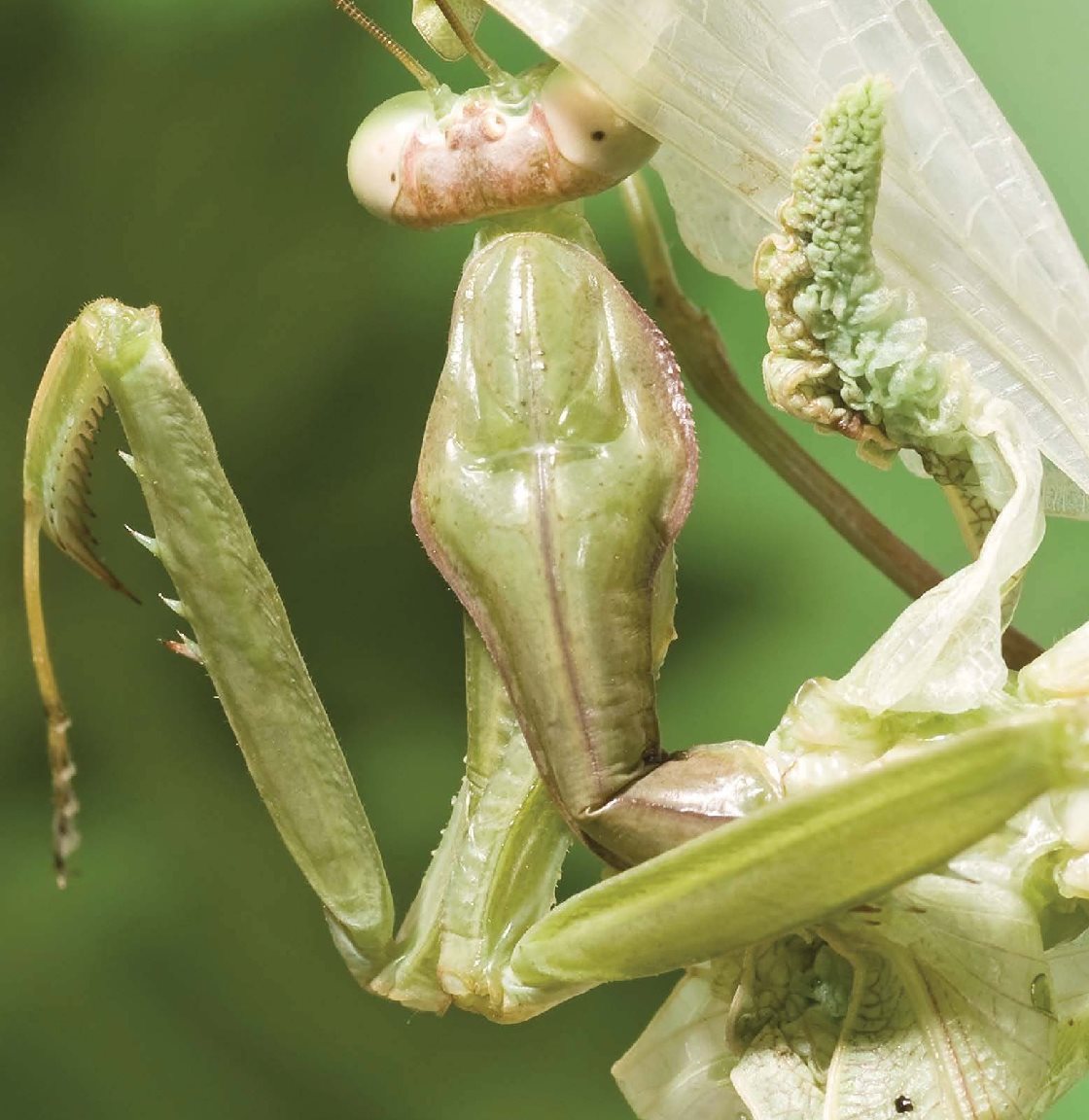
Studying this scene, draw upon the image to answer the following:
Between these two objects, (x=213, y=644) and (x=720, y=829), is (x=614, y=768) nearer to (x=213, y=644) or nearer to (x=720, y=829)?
(x=720, y=829)

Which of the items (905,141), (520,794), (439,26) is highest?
(439,26)

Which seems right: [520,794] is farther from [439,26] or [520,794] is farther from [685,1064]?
[439,26]

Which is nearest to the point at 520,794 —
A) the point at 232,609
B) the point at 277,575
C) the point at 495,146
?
the point at 232,609

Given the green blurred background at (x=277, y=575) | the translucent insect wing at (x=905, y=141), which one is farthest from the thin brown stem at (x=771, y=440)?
the translucent insect wing at (x=905, y=141)

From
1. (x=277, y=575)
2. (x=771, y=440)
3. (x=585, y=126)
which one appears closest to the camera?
(x=585, y=126)

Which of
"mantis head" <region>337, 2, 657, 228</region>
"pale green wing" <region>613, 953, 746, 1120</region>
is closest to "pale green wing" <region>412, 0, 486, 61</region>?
"mantis head" <region>337, 2, 657, 228</region>

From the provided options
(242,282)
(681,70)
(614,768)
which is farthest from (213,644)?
(242,282)

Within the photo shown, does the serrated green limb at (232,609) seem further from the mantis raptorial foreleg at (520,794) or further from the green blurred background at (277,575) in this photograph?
the green blurred background at (277,575)

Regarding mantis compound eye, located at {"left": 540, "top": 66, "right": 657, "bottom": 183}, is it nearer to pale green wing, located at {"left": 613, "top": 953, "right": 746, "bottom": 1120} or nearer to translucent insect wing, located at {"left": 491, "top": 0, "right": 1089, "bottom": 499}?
translucent insect wing, located at {"left": 491, "top": 0, "right": 1089, "bottom": 499}
